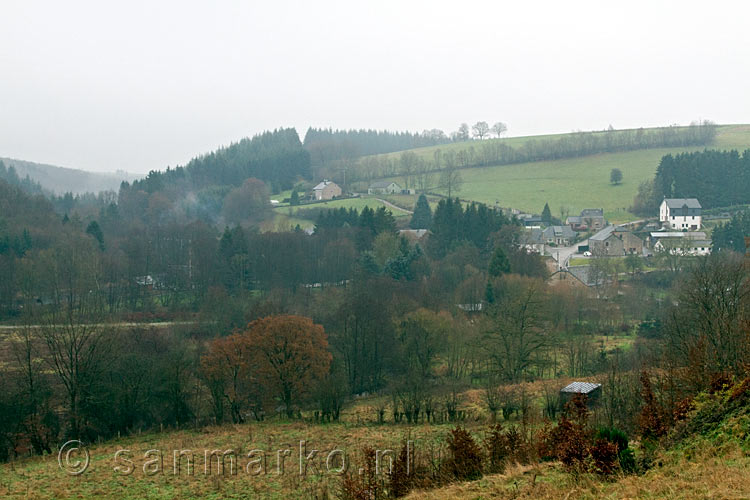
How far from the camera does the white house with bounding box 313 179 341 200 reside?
90750 mm

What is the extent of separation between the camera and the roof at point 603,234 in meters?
62.2

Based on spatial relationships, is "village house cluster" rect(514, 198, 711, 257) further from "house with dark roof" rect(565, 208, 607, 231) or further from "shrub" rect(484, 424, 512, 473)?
"shrub" rect(484, 424, 512, 473)

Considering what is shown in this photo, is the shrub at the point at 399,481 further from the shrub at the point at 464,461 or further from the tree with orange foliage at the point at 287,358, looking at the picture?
the tree with orange foliage at the point at 287,358

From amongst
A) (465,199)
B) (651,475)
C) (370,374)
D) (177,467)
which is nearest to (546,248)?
(465,199)

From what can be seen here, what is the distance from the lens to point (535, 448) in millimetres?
11961

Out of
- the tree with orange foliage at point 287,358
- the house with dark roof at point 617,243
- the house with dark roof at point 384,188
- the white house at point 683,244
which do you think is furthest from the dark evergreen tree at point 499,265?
the house with dark roof at point 384,188

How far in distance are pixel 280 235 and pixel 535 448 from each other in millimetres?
44913

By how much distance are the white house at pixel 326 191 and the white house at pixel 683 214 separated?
45122mm

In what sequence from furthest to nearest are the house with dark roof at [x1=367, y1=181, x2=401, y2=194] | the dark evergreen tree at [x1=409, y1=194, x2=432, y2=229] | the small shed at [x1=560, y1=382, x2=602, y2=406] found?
1. the house with dark roof at [x1=367, y1=181, x2=401, y2=194]
2. the dark evergreen tree at [x1=409, y1=194, x2=432, y2=229]
3. the small shed at [x1=560, y1=382, x2=602, y2=406]

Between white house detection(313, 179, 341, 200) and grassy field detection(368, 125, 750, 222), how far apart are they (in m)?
19.3

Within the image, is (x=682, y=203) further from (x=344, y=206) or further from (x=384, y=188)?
(x=384, y=188)

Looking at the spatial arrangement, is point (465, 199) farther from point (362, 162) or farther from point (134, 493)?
point (134, 493)

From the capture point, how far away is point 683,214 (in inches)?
2670

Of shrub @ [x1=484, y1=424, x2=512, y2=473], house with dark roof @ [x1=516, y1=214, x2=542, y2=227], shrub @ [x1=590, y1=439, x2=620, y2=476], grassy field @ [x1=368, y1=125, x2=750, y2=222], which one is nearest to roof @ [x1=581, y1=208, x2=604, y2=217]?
grassy field @ [x1=368, y1=125, x2=750, y2=222]
